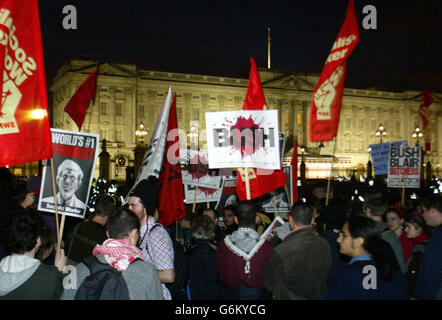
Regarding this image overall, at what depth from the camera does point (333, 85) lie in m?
7.90

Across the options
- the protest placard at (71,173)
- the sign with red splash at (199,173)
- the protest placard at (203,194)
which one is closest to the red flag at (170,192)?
the protest placard at (71,173)

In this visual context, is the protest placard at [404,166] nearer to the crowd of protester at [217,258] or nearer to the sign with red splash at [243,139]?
the crowd of protester at [217,258]

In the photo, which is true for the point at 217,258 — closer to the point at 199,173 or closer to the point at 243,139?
the point at 243,139

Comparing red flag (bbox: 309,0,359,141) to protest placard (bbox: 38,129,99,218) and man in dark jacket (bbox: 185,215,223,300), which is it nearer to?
man in dark jacket (bbox: 185,215,223,300)

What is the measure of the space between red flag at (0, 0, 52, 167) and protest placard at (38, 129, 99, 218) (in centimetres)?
87

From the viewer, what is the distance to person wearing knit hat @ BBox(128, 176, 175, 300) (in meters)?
4.38

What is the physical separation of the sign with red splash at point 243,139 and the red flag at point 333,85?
1.24m

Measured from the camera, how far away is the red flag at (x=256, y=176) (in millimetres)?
7551

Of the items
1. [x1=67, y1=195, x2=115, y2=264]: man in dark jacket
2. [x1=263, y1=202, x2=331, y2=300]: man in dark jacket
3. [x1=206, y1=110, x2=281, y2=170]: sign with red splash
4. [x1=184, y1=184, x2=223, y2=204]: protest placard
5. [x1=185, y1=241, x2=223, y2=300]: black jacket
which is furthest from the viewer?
[x1=184, y1=184, x2=223, y2=204]: protest placard

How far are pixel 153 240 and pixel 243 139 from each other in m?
3.07

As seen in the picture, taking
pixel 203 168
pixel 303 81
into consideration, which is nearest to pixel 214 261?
pixel 203 168

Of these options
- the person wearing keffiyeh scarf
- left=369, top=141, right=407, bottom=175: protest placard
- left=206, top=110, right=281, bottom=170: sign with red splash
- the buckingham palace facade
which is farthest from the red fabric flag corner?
the buckingham palace facade

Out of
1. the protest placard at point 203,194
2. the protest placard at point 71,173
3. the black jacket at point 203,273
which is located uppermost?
the protest placard at point 71,173

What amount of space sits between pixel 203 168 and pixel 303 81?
63.8 meters
